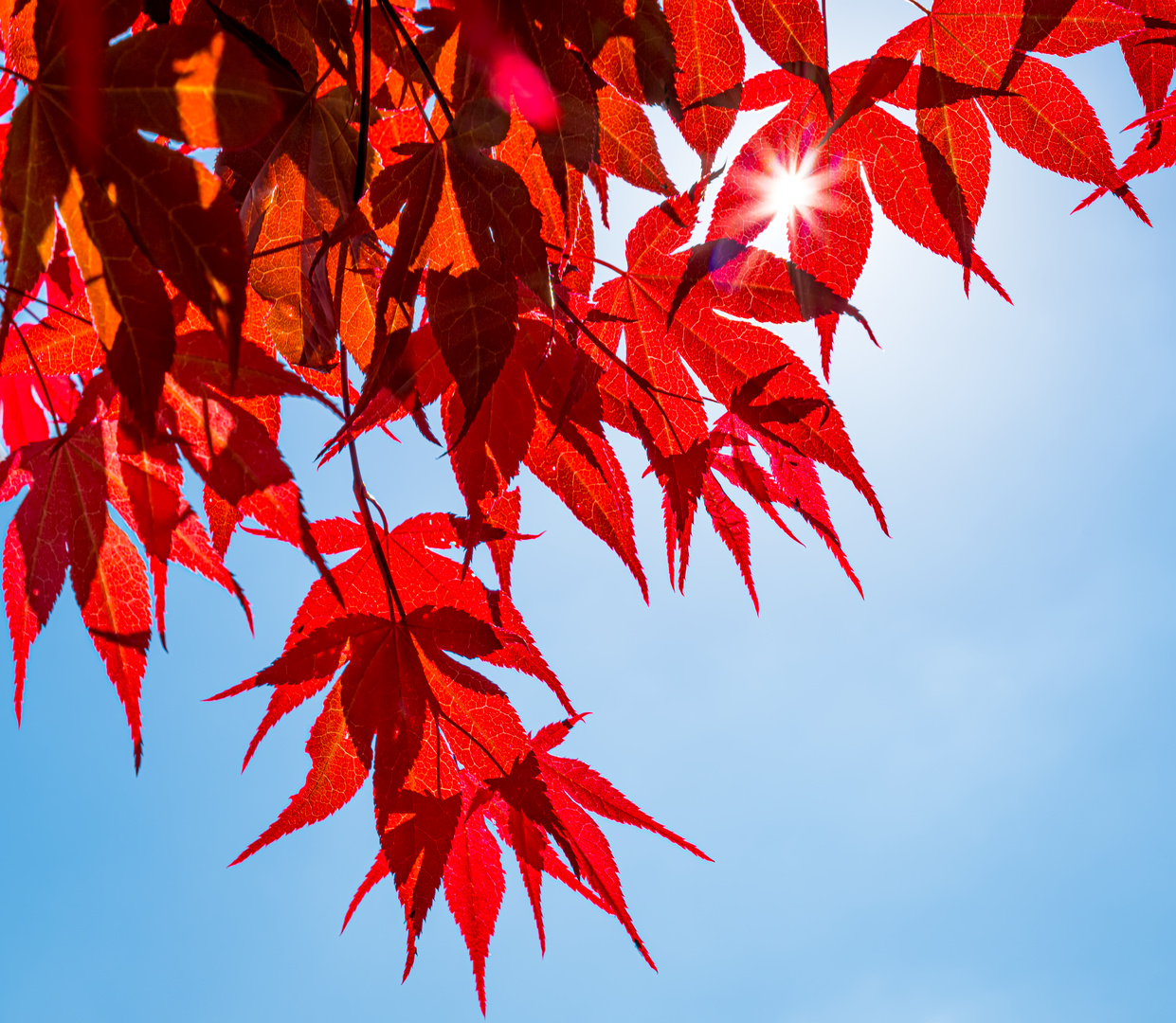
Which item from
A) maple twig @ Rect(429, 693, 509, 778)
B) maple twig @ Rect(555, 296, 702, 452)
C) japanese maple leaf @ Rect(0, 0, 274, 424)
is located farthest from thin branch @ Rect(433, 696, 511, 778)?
japanese maple leaf @ Rect(0, 0, 274, 424)

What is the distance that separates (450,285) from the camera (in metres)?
0.68

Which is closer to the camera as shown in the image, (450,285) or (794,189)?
(450,285)

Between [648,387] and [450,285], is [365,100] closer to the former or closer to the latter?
[450,285]

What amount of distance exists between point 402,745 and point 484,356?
1.55 feet

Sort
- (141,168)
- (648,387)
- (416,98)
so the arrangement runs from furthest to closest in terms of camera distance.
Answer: (648,387)
(416,98)
(141,168)

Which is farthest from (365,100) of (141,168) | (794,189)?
(794,189)

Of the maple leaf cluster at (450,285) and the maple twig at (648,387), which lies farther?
the maple twig at (648,387)

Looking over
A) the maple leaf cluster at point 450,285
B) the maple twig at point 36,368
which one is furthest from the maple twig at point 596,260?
the maple twig at point 36,368

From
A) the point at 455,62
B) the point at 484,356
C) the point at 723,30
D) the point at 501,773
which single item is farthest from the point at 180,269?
the point at 501,773

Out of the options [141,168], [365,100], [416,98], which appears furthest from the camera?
[416,98]

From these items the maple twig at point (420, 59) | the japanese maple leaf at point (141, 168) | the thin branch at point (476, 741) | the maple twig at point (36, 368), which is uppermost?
the maple twig at point (420, 59)

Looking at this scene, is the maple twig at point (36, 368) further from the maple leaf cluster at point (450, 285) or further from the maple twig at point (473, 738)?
the maple twig at point (473, 738)

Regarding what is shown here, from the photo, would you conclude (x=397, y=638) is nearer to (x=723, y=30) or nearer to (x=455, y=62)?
(x=455, y=62)

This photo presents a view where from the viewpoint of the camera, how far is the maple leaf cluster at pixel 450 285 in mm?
542
